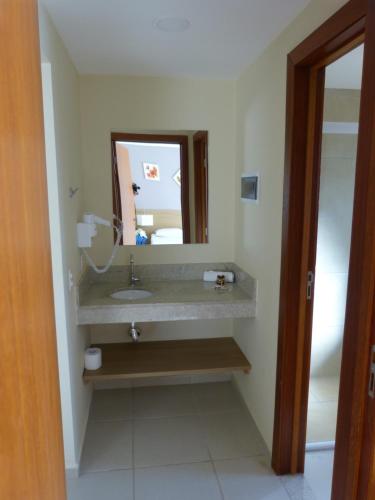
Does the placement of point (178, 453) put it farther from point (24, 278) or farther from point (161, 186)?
point (24, 278)

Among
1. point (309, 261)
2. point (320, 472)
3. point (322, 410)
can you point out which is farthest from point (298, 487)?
point (309, 261)

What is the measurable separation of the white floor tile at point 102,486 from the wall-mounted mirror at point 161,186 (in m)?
1.50

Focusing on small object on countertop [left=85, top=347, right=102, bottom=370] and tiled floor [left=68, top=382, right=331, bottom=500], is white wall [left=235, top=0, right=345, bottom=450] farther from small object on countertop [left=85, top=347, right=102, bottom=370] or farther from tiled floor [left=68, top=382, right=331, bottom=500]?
small object on countertop [left=85, top=347, right=102, bottom=370]

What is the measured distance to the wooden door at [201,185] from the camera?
286cm

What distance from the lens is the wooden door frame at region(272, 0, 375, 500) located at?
3.99ft

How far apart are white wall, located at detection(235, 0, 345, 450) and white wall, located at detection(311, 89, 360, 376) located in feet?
2.00

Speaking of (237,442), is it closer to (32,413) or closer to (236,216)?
(236,216)

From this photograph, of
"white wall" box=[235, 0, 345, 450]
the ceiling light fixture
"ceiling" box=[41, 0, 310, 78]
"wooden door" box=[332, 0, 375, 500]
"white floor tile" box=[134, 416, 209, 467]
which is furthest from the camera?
"white floor tile" box=[134, 416, 209, 467]

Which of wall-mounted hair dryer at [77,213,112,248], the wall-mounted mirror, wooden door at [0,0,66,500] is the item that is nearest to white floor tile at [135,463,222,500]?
wooden door at [0,0,66,500]

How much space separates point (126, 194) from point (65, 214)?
2.76 ft

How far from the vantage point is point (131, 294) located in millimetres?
2758

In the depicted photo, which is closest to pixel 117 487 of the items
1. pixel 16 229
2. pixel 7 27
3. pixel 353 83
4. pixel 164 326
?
pixel 164 326

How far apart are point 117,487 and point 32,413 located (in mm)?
1541

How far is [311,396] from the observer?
9.46 ft
